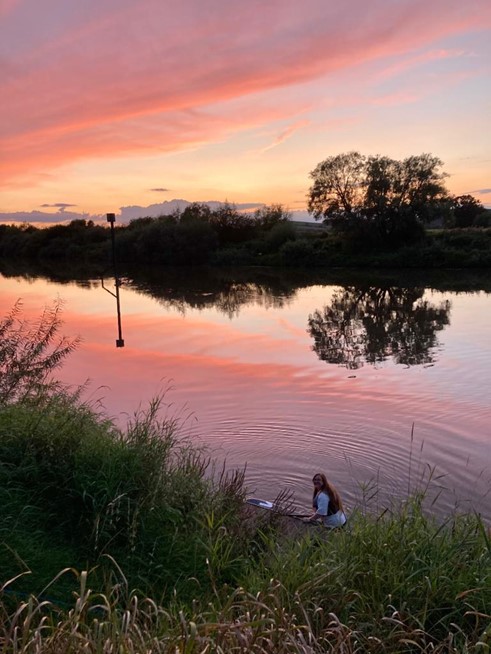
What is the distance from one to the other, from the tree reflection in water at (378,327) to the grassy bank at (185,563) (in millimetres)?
11283

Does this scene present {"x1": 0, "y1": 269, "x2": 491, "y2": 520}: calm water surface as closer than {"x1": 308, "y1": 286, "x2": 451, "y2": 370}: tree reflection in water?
Yes

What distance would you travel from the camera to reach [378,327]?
78.7 feet

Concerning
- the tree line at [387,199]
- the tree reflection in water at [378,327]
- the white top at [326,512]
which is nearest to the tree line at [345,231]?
the tree line at [387,199]

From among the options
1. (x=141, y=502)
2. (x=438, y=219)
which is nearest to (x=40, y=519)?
(x=141, y=502)

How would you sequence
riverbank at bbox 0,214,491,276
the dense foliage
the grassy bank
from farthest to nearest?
the dense foliage, riverbank at bbox 0,214,491,276, the grassy bank

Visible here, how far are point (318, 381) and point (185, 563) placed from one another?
33.9ft

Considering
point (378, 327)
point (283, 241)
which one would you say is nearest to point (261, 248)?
point (283, 241)

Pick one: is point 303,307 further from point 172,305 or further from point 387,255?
point 387,255

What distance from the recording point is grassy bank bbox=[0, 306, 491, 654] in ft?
10.5

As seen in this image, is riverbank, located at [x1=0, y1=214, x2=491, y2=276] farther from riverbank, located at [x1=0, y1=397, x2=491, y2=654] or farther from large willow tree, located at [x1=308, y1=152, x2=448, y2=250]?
riverbank, located at [x1=0, y1=397, x2=491, y2=654]

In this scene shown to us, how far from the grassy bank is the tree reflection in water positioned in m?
11.3

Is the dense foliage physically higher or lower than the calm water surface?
higher

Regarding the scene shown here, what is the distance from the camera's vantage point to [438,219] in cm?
5394

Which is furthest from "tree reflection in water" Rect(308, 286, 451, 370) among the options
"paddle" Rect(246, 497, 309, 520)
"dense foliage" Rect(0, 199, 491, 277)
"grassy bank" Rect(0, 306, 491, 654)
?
"dense foliage" Rect(0, 199, 491, 277)
